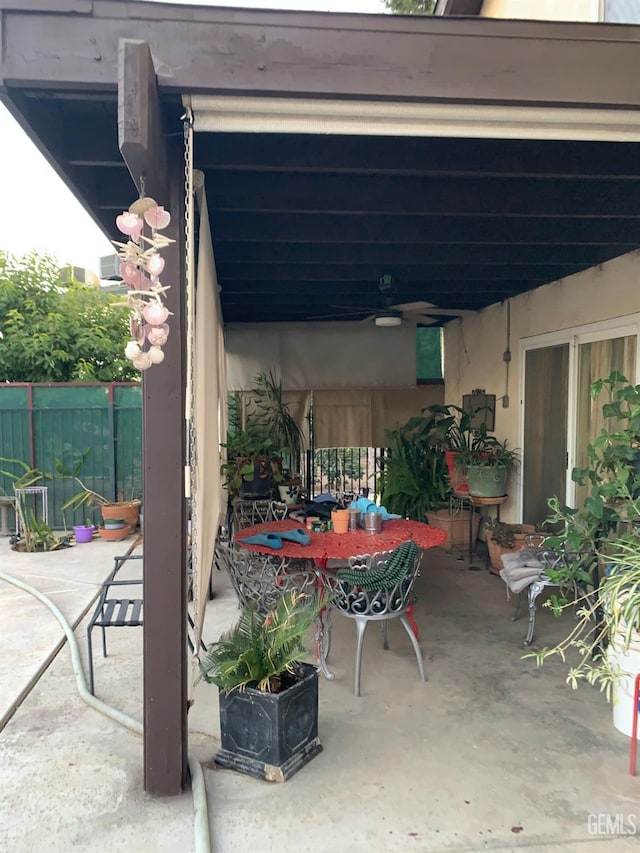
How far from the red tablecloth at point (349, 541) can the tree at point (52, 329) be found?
5923 mm

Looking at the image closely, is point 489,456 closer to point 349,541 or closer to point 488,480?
point 488,480

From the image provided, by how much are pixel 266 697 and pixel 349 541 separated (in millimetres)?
1261

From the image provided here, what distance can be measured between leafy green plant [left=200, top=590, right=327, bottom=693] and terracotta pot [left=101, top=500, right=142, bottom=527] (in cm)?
474

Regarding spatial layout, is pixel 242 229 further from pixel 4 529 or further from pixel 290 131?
pixel 4 529

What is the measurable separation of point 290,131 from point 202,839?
2.29 metres

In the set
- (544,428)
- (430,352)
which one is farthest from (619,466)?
(430,352)

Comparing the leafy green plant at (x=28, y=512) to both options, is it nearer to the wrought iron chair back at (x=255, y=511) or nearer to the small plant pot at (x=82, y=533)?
the small plant pot at (x=82, y=533)

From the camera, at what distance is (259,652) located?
2.35m

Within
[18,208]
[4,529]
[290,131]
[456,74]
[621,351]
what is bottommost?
[4,529]

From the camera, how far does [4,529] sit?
7.10 metres

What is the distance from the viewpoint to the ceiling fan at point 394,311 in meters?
4.63

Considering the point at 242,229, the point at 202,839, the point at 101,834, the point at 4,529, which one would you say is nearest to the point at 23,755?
the point at 101,834

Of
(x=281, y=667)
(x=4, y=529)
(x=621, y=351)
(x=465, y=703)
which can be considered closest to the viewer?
(x=281, y=667)

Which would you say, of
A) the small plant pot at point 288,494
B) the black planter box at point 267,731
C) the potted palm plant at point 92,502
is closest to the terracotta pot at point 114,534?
the potted palm plant at point 92,502
